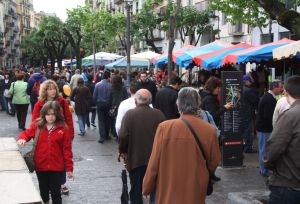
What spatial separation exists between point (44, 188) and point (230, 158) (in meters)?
4.33

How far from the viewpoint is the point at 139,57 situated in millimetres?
23625

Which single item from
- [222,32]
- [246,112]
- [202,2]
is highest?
[202,2]

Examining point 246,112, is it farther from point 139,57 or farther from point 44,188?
point 139,57

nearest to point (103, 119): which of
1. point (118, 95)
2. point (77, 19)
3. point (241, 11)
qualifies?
point (118, 95)

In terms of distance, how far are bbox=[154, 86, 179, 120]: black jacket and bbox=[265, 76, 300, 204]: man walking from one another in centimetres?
446

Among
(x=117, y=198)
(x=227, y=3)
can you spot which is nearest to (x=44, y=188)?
(x=117, y=198)

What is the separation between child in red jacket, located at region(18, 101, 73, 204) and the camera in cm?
543

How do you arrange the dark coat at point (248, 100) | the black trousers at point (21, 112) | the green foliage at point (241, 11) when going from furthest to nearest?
the green foliage at point (241, 11) → the black trousers at point (21, 112) → the dark coat at point (248, 100)

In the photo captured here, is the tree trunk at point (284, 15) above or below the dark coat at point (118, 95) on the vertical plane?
above

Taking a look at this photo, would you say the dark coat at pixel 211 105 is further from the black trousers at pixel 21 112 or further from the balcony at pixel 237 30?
the balcony at pixel 237 30

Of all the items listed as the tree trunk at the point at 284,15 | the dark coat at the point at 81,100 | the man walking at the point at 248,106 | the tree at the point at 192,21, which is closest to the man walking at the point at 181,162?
the tree trunk at the point at 284,15

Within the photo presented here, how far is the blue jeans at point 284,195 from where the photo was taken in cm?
397

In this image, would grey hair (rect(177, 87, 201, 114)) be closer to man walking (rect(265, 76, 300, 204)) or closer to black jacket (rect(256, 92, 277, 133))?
man walking (rect(265, 76, 300, 204))

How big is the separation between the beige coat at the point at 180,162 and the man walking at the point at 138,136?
1.47 m
